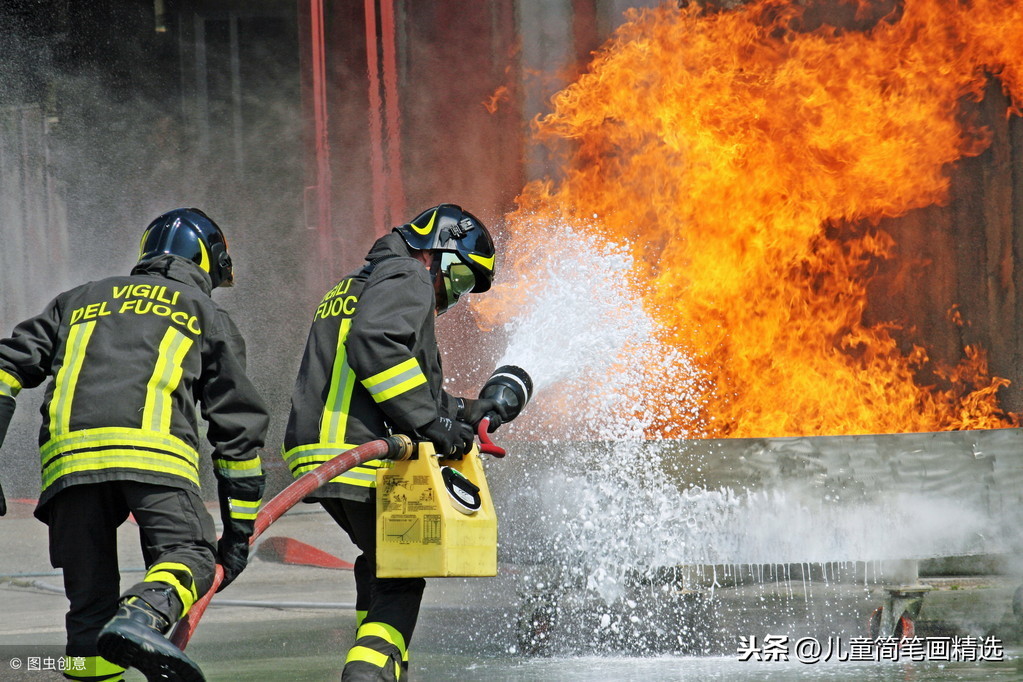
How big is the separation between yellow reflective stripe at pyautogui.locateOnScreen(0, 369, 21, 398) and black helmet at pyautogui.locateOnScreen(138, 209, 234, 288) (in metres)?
0.50

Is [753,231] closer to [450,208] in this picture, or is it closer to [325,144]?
[325,144]

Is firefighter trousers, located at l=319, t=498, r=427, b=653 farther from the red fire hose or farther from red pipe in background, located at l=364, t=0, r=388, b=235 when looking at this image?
red pipe in background, located at l=364, t=0, r=388, b=235

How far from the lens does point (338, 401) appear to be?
11.4 feet

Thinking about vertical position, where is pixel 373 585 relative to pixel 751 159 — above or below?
below

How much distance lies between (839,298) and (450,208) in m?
5.98

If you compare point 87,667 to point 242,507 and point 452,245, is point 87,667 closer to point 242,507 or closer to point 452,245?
point 242,507

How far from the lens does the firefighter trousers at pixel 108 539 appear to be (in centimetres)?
299

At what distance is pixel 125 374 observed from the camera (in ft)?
9.94

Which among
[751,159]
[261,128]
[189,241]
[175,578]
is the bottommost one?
[175,578]

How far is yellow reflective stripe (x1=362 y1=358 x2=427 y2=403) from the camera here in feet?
10.9

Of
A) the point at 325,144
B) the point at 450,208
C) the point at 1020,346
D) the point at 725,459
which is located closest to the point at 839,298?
the point at 1020,346

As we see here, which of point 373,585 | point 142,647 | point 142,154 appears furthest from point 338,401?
point 142,154

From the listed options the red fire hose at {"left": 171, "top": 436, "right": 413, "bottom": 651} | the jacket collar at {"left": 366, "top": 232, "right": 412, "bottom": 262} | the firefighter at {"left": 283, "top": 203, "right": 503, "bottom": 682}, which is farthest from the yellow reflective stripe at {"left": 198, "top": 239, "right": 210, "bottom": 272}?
the red fire hose at {"left": 171, "top": 436, "right": 413, "bottom": 651}

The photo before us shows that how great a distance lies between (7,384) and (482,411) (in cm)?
149
